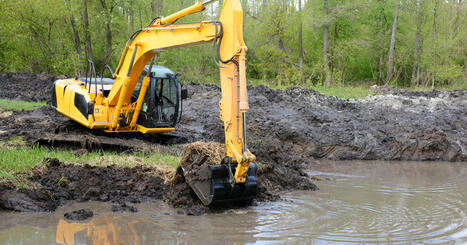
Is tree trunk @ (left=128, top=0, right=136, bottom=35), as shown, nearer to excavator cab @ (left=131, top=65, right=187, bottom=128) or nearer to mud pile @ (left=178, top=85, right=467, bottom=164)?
mud pile @ (left=178, top=85, right=467, bottom=164)

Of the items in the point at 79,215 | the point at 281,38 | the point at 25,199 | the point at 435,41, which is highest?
the point at 281,38

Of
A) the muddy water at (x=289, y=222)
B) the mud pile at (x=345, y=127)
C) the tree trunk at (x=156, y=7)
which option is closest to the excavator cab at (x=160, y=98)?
the mud pile at (x=345, y=127)

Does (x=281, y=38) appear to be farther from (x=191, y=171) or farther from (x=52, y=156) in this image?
(x=191, y=171)

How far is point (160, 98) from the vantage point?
386 inches

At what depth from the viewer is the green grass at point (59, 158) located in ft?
21.4

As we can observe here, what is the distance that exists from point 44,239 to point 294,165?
207 inches

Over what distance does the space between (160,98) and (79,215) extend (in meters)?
4.65

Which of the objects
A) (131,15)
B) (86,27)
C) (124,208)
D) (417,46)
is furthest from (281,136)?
(417,46)

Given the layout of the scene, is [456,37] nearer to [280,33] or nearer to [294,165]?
[280,33]

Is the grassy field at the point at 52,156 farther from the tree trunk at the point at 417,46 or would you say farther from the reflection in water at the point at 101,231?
the tree trunk at the point at 417,46

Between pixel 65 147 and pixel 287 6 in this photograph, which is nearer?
pixel 65 147

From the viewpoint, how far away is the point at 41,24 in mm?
25547

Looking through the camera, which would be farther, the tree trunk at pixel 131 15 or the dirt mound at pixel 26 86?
the tree trunk at pixel 131 15

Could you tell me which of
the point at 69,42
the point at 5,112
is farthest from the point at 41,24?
the point at 5,112
